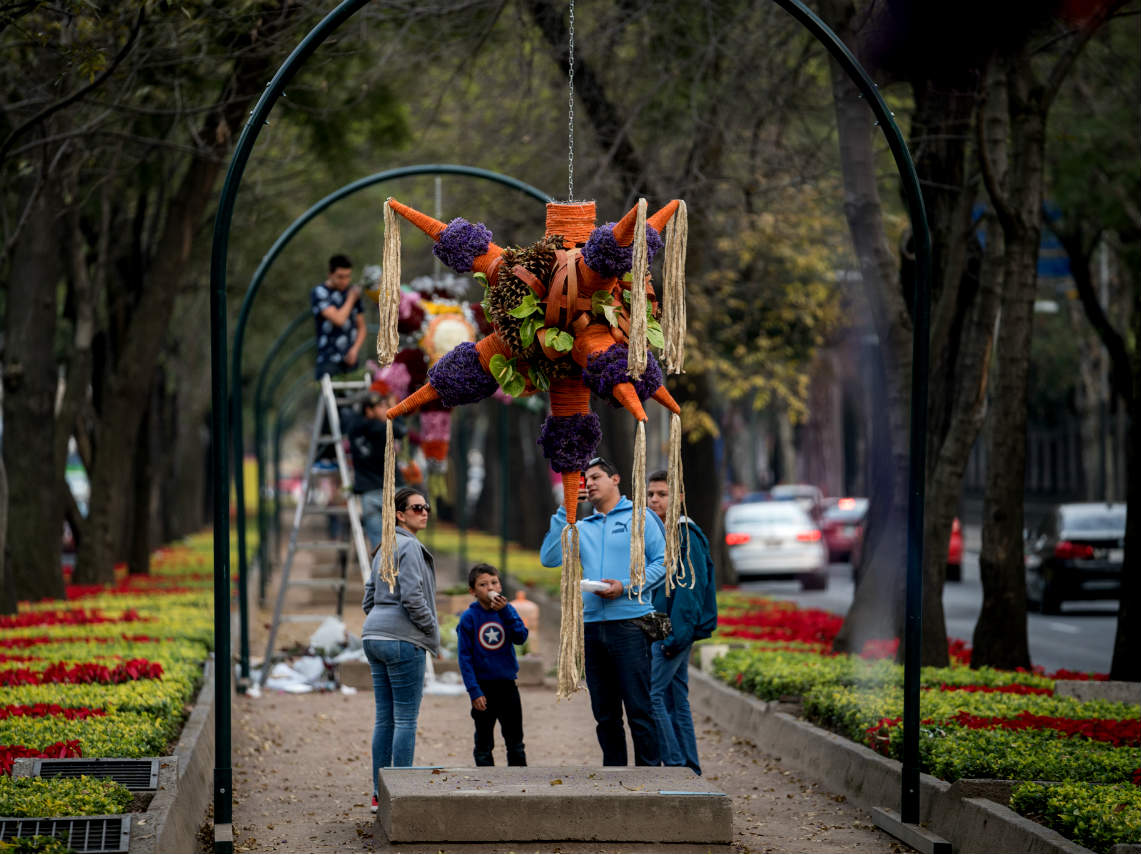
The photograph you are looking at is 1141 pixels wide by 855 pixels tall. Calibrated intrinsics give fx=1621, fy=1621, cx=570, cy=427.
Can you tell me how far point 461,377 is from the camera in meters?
7.80

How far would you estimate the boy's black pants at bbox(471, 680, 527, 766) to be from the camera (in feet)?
30.9

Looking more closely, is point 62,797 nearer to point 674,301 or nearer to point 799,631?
point 674,301

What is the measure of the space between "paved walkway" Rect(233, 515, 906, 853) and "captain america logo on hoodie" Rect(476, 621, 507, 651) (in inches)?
47.8

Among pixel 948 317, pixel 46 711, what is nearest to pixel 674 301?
pixel 46 711

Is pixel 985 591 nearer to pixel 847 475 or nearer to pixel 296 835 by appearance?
pixel 296 835

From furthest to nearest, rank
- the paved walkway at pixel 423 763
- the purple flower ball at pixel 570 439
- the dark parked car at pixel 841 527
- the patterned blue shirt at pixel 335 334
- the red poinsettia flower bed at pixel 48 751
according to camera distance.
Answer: the dark parked car at pixel 841 527 < the patterned blue shirt at pixel 335 334 < the paved walkway at pixel 423 763 < the red poinsettia flower bed at pixel 48 751 < the purple flower ball at pixel 570 439

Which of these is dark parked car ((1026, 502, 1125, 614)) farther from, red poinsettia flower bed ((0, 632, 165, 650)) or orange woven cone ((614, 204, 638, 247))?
orange woven cone ((614, 204, 638, 247))

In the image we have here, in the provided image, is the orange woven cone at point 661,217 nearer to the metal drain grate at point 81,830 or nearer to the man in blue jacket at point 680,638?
the man in blue jacket at point 680,638

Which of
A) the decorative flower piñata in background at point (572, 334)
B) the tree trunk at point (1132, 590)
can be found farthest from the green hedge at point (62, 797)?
the tree trunk at point (1132, 590)

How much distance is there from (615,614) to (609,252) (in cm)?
246

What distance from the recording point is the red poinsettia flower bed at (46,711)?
383 inches

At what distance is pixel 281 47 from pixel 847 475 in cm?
6956

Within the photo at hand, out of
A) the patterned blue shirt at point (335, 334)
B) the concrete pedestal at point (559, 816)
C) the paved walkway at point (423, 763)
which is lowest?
the paved walkway at point (423, 763)

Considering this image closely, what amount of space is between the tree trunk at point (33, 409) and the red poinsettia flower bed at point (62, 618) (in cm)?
111
